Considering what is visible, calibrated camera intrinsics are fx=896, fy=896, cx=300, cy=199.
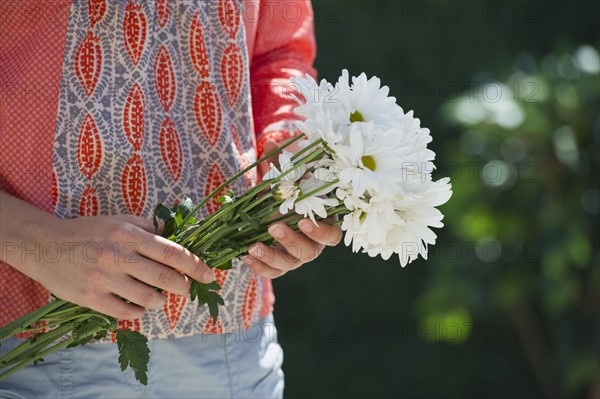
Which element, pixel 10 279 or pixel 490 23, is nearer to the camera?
pixel 10 279

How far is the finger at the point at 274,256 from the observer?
4.15ft

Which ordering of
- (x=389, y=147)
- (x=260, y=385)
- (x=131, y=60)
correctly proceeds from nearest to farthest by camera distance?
1. (x=389, y=147)
2. (x=131, y=60)
3. (x=260, y=385)

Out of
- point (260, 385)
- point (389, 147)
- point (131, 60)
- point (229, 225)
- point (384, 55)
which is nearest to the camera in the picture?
point (389, 147)

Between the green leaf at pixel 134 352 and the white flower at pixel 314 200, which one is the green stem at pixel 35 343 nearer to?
the green leaf at pixel 134 352

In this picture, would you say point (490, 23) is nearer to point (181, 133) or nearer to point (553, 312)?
point (553, 312)

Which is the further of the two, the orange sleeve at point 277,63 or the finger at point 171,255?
the orange sleeve at point 277,63

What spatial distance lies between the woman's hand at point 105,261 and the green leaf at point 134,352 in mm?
44

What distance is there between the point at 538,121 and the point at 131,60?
85.1 inches

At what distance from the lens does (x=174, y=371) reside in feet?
4.67


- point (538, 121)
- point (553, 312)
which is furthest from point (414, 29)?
point (553, 312)

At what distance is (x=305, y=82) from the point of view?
121 centimetres

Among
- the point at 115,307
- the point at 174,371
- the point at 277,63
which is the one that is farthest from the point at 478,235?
the point at 115,307

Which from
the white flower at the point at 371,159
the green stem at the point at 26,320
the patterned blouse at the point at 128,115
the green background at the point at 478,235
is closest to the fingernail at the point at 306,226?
the white flower at the point at 371,159

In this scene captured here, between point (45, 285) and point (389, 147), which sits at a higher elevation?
point (389, 147)
